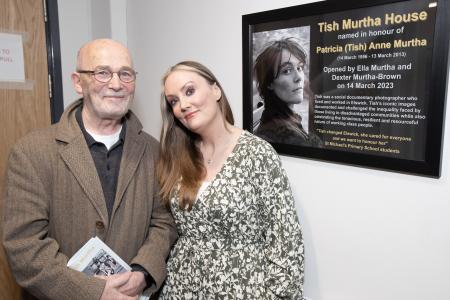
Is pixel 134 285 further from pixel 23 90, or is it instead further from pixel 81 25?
pixel 81 25

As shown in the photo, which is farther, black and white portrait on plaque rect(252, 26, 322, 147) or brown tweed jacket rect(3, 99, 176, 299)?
black and white portrait on plaque rect(252, 26, 322, 147)

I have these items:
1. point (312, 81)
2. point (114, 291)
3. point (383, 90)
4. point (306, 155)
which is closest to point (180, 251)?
point (114, 291)

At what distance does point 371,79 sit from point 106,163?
99cm

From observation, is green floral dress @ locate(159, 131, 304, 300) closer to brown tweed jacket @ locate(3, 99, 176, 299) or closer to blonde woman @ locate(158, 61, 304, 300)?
blonde woman @ locate(158, 61, 304, 300)

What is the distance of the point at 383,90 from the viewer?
1183 millimetres

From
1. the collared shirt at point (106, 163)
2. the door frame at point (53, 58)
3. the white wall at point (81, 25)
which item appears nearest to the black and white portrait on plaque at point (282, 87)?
the collared shirt at point (106, 163)

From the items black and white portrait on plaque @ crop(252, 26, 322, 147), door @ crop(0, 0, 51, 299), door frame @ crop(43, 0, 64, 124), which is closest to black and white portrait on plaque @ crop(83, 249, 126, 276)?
black and white portrait on plaque @ crop(252, 26, 322, 147)

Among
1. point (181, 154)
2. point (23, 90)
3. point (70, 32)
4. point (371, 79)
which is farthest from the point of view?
point (70, 32)

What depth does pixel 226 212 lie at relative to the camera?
1.23 meters

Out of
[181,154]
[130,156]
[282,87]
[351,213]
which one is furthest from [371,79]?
[130,156]

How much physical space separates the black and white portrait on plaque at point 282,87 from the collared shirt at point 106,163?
61 cm

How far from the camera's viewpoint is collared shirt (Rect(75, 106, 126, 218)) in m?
1.31

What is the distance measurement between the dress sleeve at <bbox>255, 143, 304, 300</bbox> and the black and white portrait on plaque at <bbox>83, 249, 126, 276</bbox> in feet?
1.80

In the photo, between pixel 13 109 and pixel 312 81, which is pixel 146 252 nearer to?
pixel 312 81
